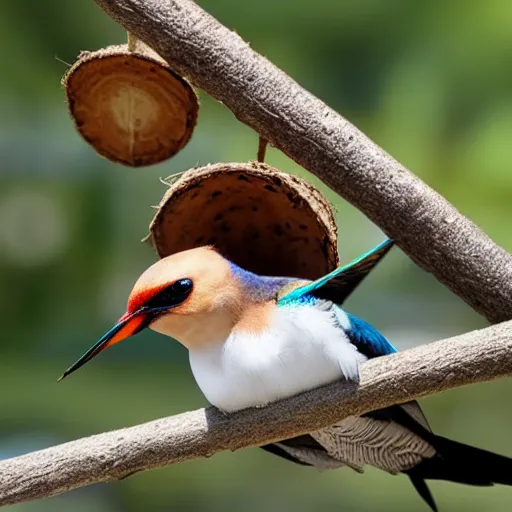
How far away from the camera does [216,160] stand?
1.90m

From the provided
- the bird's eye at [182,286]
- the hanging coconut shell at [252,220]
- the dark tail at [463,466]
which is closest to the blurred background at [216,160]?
the hanging coconut shell at [252,220]

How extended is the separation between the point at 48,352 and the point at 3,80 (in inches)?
24.2

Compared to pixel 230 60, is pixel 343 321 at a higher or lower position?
lower

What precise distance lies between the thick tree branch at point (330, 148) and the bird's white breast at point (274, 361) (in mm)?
120

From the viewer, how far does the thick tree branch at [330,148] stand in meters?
0.86

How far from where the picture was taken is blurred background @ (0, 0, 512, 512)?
1.91 metres

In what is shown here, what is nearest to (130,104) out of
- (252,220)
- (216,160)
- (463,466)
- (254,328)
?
(252,220)

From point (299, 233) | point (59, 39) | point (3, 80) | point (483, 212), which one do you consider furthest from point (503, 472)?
point (3, 80)

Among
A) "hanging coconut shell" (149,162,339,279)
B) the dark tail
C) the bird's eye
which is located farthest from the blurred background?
the bird's eye

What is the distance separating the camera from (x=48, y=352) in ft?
6.88

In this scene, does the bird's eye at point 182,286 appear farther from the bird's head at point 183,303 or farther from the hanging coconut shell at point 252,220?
the hanging coconut shell at point 252,220

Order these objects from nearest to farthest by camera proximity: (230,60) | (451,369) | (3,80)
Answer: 1. (451,369)
2. (230,60)
3. (3,80)

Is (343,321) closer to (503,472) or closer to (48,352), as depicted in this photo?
(503,472)

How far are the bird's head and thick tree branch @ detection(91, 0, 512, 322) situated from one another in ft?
0.46
